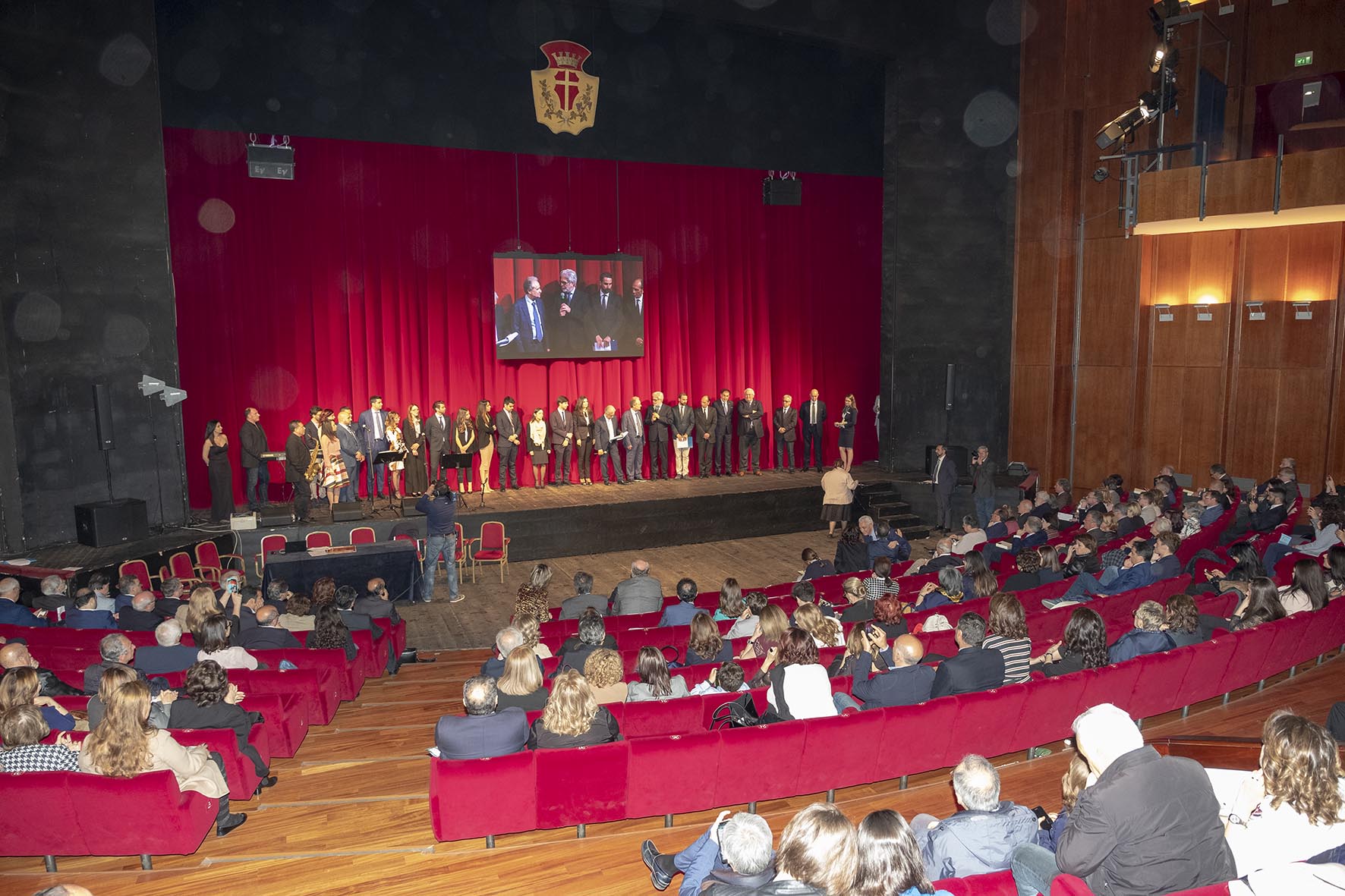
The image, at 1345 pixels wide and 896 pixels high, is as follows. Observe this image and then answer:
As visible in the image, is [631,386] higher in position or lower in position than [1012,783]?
higher

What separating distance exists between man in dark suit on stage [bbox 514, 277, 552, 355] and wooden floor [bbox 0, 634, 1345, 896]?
945 cm

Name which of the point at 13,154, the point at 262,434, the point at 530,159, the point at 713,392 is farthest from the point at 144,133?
the point at 713,392

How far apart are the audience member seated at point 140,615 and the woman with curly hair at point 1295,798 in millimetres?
7047

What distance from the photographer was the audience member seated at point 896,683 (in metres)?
4.99

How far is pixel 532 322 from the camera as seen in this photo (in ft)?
48.6

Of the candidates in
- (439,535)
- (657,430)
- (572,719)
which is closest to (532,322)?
(657,430)

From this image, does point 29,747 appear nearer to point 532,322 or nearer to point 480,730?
point 480,730

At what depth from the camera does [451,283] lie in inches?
576

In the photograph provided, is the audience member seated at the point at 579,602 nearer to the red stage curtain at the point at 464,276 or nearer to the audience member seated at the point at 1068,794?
the audience member seated at the point at 1068,794

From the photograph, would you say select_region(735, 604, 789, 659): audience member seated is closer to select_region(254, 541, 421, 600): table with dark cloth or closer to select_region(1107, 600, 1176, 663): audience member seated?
select_region(1107, 600, 1176, 663): audience member seated

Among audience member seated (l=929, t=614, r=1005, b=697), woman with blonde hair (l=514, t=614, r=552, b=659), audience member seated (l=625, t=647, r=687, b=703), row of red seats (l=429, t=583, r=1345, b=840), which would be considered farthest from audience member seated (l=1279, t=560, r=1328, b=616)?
woman with blonde hair (l=514, t=614, r=552, b=659)

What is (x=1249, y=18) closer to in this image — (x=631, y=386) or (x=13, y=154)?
(x=631, y=386)

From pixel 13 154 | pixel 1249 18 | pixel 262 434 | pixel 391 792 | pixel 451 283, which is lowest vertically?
pixel 391 792

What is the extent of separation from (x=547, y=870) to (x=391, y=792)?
4.06 ft
